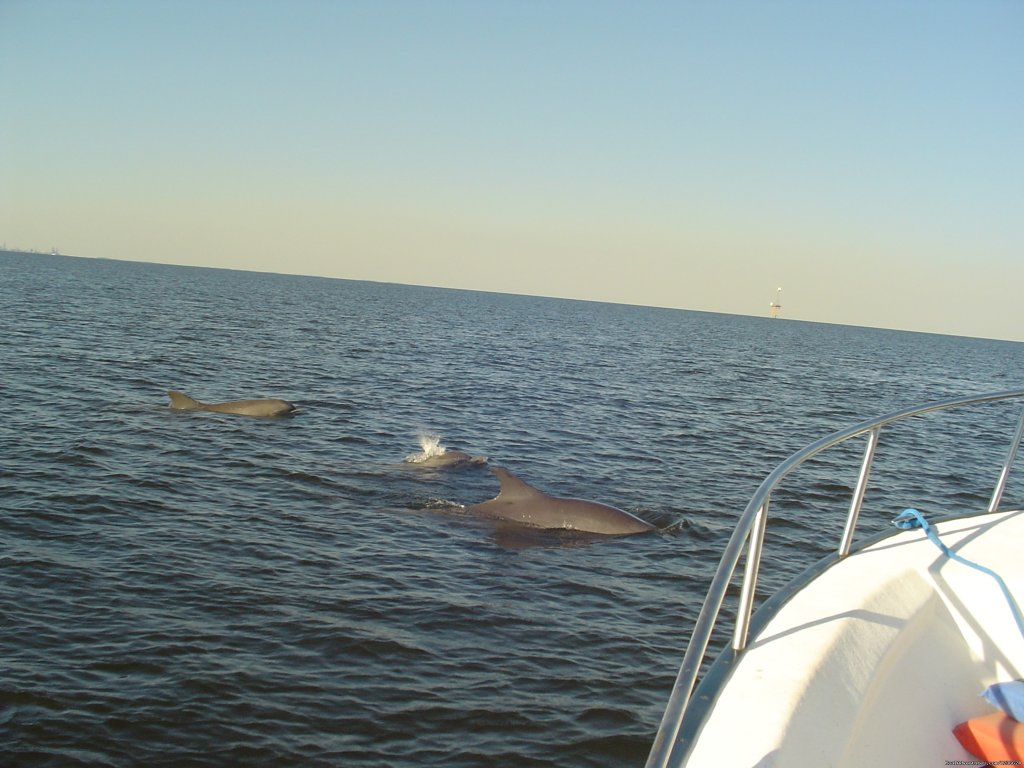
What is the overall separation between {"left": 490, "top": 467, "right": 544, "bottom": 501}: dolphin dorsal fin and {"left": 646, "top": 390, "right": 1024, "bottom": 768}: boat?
7765 millimetres

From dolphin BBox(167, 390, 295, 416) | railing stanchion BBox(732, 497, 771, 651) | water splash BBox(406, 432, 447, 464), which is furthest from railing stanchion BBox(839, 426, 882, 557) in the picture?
dolphin BBox(167, 390, 295, 416)

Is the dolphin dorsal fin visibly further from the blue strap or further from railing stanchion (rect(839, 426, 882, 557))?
railing stanchion (rect(839, 426, 882, 557))

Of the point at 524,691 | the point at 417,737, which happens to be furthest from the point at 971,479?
the point at 417,737

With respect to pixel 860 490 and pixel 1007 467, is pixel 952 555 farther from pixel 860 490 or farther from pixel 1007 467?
pixel 1007 467

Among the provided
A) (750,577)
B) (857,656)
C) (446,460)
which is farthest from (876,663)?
(446,460)

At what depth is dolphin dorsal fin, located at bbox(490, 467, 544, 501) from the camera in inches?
498

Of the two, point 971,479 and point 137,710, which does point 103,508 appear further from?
point 971,479

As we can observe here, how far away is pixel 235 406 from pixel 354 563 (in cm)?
1112

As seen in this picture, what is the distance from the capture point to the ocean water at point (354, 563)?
262 inches

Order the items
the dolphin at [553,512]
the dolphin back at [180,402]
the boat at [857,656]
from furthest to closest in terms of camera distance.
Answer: the dolphin back at [180,402], the dolphin at [553,512], the boat at [857,656]

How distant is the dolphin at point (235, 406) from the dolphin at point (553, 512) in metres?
8.99

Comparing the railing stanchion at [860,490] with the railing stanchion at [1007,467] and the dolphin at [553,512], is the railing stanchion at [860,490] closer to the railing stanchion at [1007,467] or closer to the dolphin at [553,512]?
the railing stanchion at [1007,467]

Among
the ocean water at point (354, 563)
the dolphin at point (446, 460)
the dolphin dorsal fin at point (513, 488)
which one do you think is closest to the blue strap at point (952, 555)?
the ocean water at point (354, 563)

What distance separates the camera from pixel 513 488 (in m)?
12.7
